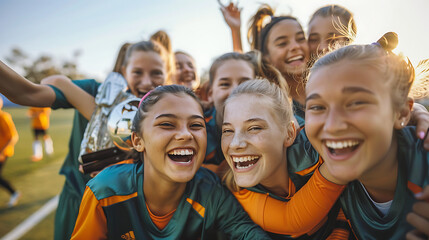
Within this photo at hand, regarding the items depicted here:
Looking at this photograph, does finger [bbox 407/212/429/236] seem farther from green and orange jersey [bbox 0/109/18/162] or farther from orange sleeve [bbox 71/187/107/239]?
green and orange jersey [bbox 0/109/18/162]

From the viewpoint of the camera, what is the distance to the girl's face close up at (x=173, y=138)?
148 centimetres

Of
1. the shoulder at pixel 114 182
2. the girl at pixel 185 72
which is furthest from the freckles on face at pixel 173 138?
the girl at pixel 185 72

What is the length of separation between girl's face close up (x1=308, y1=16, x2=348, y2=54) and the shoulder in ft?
6.19

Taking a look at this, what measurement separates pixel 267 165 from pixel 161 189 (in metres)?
0.70

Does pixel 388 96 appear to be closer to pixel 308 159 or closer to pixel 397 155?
pixel 397 155

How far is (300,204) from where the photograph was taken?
4.61ft

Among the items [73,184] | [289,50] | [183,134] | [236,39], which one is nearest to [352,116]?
[183,134]

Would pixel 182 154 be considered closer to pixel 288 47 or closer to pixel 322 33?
pixel 288 47

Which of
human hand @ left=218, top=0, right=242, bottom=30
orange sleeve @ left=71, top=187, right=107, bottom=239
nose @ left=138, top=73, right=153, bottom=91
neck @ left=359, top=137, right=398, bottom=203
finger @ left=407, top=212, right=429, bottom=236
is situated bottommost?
orange sleeve @ left=71, top=187, right=107, bottom=239

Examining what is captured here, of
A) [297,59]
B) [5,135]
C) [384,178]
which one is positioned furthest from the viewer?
[5,135]

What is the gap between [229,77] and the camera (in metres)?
2.22

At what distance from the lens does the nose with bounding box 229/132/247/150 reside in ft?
4.68

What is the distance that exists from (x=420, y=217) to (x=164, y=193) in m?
1.34

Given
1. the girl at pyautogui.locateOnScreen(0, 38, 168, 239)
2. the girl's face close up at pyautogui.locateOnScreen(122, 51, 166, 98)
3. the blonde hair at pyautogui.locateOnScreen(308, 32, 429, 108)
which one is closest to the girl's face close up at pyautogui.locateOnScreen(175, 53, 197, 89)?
the girl at pyautogui.locateOnScreen(0, 38, 168, 239)
